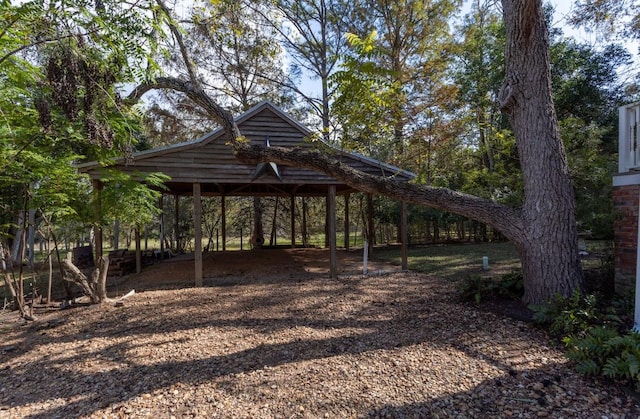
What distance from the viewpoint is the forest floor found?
2.39m

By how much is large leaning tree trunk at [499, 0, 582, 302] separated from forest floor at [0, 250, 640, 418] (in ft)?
2.75

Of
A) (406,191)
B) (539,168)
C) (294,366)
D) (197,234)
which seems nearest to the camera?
(294,366)

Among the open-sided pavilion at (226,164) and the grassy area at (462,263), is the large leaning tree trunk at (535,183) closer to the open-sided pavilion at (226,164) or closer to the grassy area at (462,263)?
the open-sided pavilion at (226,164)

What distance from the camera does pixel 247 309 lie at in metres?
4.92

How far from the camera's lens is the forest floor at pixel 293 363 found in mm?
2391

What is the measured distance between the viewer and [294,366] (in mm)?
3008

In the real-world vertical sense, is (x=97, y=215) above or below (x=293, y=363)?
above

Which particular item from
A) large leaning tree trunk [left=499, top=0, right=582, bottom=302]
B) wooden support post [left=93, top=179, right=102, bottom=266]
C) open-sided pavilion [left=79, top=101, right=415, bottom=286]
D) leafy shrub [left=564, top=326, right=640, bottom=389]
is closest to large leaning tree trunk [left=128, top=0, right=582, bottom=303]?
large leaning tree trunk [left=499, top=0, right=582, bottom=302]

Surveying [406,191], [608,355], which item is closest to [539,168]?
[406,191]

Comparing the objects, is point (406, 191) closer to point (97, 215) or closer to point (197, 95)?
point (197, 95)

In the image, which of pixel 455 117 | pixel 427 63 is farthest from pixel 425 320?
pixel 427 63

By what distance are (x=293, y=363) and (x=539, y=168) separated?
3.77 meters

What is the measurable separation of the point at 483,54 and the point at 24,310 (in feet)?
57.3

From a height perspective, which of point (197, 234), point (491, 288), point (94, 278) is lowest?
point (491, 288)
